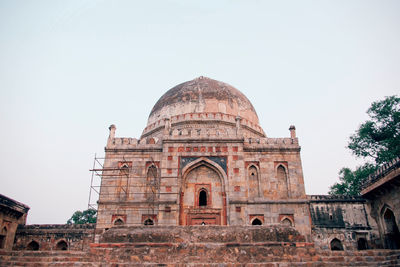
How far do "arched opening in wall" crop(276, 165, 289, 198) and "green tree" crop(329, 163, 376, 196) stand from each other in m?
10.2

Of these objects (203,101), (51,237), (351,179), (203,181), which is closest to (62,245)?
(51,237)

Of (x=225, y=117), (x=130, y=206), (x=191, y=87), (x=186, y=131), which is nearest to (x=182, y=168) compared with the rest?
(x=186, y=131)

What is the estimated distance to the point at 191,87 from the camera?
23.5 metres

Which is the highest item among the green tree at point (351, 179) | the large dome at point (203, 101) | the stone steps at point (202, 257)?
the large dome at point (203, 101)

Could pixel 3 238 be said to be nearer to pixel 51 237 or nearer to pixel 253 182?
pixel 51 237

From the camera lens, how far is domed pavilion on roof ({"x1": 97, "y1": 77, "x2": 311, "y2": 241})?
1633 centimetres

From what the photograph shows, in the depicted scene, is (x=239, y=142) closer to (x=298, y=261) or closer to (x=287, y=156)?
(x=287, y=156)

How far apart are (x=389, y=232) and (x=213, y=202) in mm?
8740

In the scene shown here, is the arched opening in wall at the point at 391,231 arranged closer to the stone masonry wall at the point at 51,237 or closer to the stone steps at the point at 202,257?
the stone steps at the point at 202,257

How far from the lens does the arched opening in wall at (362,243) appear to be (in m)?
18.1

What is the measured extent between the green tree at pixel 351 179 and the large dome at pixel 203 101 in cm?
948

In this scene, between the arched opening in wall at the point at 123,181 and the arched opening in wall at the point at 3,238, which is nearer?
the arched opening in wall at the point at 3,238

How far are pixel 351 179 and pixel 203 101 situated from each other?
14.3 metres

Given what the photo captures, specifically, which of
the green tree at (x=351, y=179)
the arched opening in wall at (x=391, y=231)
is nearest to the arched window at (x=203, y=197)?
the arched opening in wall at (x=391, y=231)
